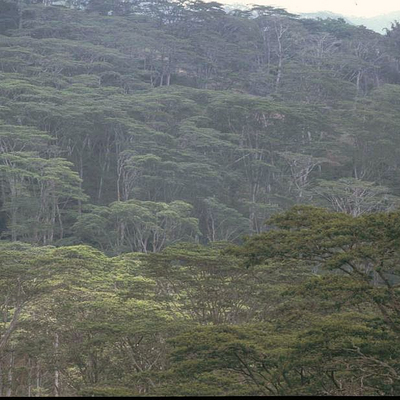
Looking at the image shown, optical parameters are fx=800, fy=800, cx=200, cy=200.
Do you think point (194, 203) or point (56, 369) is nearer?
point (56, 369)

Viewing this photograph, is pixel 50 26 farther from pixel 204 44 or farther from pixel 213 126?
pixel 213 126

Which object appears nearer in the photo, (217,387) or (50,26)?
(217,387)

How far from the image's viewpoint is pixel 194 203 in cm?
3584

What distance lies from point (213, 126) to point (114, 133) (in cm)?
491

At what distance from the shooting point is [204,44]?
159 ft

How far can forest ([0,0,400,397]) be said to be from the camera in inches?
424

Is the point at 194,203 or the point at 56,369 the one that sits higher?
the point at 56,369

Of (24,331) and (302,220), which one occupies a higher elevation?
(302,220)

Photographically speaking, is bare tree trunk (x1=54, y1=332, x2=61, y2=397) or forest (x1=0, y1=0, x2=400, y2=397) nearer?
forest (x1=0, y1=0, x2=400, y2=397)

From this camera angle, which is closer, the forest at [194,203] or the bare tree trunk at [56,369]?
the forest at [194,203]

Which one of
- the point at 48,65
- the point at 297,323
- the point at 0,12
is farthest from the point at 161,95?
the point at 297,323

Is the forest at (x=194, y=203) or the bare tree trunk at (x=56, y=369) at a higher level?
the forest at (x=194, y=203)

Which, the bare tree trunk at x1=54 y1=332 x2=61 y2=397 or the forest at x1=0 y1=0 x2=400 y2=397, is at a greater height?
the forest at x1=0 y1=0 x2=400 y2=397

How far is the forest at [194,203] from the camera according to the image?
10773 mm
